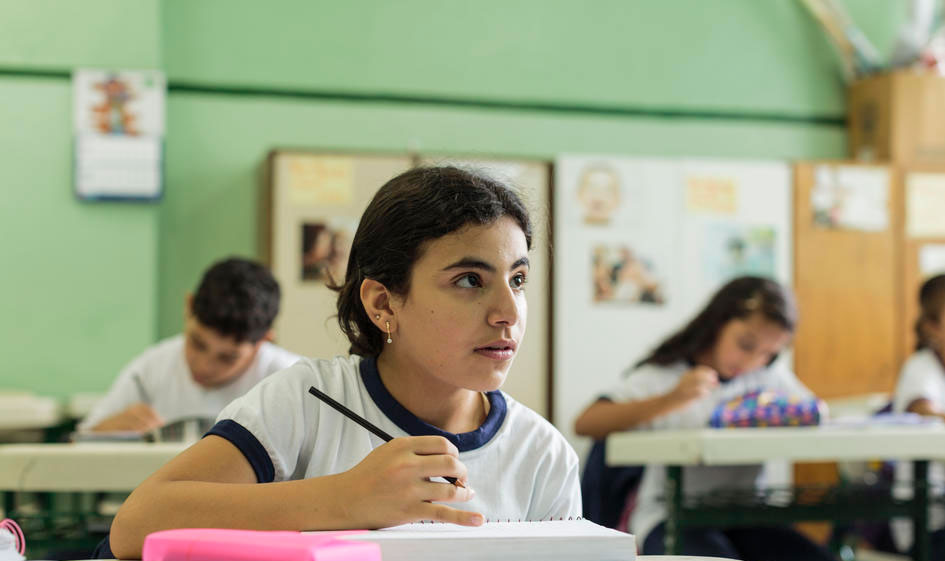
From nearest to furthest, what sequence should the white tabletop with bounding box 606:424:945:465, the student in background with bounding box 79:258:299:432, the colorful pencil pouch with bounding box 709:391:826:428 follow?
the white tabletop with bounding box 606:424:945:465 < the colorful pencil pouch with bounding box 709:391:826:428 < the student in background with bounding box 79:258:299:432

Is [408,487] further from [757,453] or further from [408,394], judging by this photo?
[757,453]

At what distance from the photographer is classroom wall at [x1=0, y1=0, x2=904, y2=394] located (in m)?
4.00

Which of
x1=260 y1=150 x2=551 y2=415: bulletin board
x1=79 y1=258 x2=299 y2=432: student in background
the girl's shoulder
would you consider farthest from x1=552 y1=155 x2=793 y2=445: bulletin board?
the girl's shoulder

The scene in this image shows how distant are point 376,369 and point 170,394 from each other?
5.03 ft

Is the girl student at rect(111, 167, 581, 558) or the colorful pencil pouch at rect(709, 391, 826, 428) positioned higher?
the girl student at rect(111, 167, 581, 558)

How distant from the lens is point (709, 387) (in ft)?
8.10

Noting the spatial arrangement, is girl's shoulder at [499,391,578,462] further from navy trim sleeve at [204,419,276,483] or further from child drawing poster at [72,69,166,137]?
child drawing poster at [72,69,166,137]

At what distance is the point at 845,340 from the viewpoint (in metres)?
4.49

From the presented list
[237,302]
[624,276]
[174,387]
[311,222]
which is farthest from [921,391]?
[311,222]

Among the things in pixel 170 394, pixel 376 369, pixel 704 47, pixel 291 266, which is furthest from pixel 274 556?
pixel 704 47

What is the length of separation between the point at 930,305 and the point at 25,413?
2.90 meters

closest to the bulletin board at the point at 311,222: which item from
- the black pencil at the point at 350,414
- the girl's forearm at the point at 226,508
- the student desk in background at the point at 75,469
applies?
the student desk in background at the point at 75,469

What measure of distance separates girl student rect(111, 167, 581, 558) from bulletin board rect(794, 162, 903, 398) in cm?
344

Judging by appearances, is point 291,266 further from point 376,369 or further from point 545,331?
point 376,369
